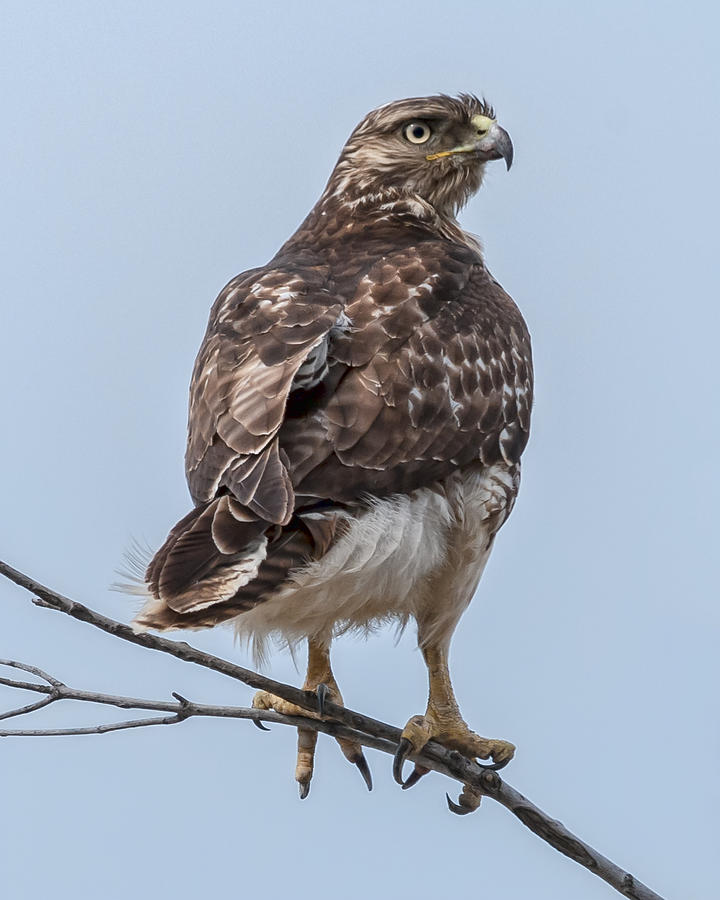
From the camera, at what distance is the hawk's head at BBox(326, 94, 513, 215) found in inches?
256

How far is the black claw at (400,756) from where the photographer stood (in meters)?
5.10

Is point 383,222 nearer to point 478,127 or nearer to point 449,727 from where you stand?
point 478,127

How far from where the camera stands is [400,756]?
5.13m

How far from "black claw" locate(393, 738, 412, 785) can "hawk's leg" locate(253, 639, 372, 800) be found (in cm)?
50

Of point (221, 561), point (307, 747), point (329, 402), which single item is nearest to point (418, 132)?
point (329, 402)

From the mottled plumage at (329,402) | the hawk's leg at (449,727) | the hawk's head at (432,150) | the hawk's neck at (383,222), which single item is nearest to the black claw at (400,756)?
the hawk's leg at (449,727)

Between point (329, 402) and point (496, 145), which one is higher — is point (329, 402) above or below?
below

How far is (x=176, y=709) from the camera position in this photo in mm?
4023

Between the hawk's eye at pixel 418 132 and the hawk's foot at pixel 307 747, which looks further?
the hawk's eye at pixel 418 132

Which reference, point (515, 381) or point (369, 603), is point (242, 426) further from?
point (515, 381)

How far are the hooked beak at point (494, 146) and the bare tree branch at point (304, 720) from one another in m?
2.59

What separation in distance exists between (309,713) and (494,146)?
8.44ft

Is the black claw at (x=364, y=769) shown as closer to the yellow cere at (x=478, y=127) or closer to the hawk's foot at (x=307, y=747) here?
the hawk's foot at (x=307, y=747)

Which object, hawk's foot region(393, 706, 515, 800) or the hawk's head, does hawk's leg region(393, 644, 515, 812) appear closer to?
hawk's foot region(393, 706, 515, 800)
